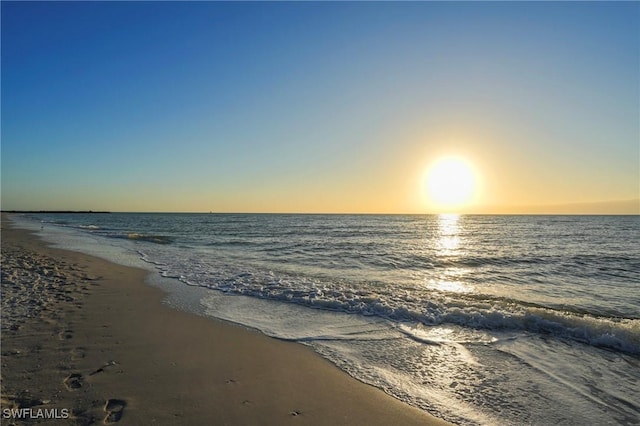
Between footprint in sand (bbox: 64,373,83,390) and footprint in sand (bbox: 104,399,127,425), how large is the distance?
71cm

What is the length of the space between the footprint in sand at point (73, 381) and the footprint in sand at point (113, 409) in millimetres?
706

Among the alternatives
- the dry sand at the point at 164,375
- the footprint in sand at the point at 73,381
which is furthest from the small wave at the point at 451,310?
the footprint in sand at the point at 73,381

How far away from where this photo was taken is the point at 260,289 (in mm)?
12195

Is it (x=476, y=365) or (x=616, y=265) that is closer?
(x=476, y=365)

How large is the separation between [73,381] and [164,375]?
1168mm

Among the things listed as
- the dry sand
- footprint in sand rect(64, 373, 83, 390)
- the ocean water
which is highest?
footprint in sand rect(64, 373, 83, 390)

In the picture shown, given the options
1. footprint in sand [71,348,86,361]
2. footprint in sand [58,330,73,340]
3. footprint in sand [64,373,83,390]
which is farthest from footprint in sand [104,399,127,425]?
footprint in sand [58,330,73,340]

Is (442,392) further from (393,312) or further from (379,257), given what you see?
(379,257)

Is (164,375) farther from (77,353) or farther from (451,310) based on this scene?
(451,310)

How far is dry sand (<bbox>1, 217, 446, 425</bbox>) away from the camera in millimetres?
4246

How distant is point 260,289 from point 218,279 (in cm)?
266

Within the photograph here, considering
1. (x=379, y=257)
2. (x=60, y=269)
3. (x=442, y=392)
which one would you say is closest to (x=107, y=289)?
(x=60, y=269)

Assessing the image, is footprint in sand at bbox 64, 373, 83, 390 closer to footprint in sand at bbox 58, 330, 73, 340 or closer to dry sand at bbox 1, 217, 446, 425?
dry sand at bbox 1, 217, 446, 425

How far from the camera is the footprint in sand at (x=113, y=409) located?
4.01m
